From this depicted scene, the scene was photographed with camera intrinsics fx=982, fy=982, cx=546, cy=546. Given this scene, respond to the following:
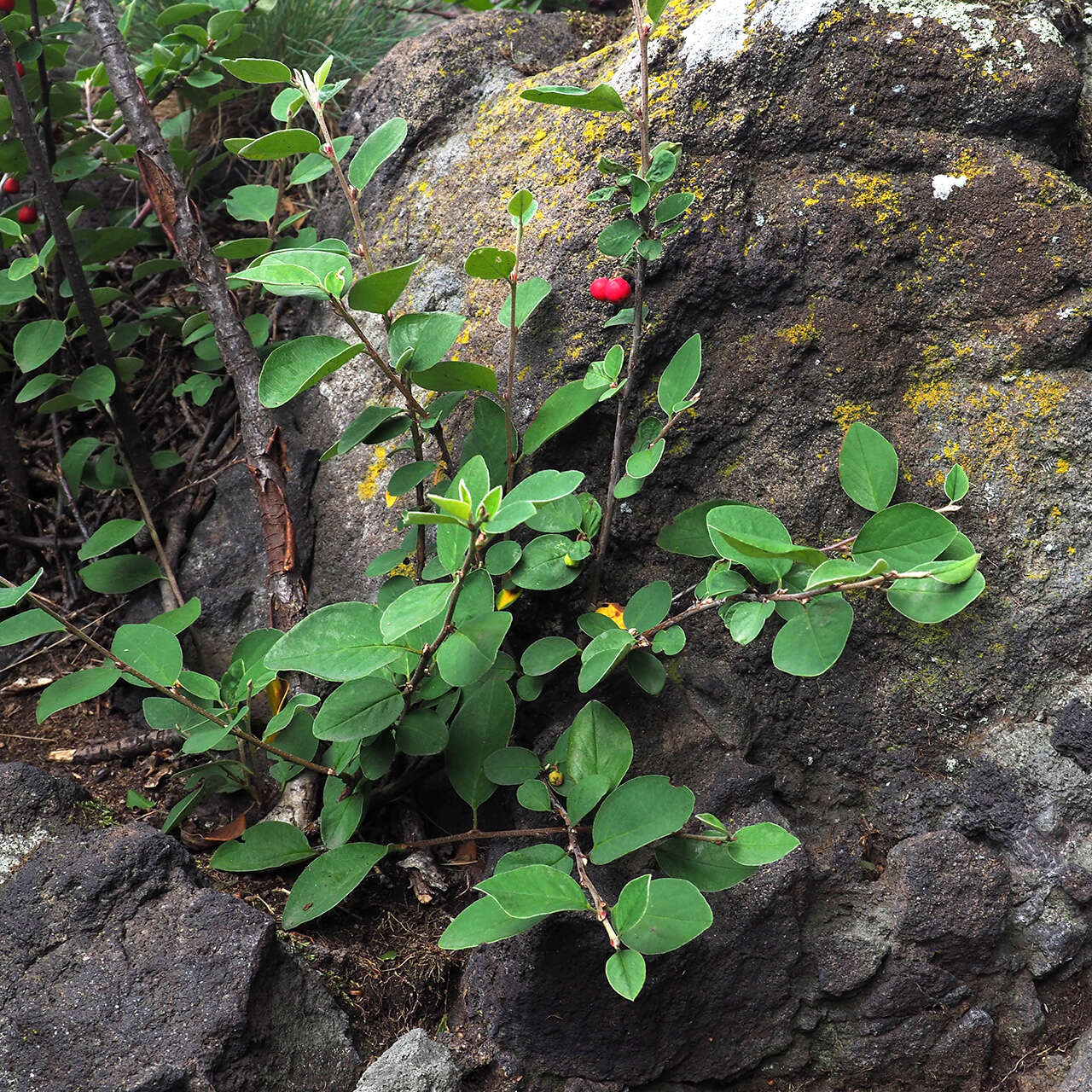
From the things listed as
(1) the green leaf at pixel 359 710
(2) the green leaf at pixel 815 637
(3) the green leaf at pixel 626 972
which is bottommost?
(3) the green leaf at pixel 626 972

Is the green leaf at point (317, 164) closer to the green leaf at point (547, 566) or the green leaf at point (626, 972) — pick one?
the green leaf at point (547, 566)

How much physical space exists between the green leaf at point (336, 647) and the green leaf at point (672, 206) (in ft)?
2.65

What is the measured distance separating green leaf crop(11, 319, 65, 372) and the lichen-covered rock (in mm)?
880

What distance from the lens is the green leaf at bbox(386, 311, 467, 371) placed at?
1615mm

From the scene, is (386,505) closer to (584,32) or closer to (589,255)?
(589,255)

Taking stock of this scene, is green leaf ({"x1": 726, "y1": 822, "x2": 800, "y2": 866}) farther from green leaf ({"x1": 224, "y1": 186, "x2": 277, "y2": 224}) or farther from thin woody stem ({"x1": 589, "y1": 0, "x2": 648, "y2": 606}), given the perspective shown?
green leaf ({"x1": 224, "y1": 186, "x2": 277, "y2": 224})

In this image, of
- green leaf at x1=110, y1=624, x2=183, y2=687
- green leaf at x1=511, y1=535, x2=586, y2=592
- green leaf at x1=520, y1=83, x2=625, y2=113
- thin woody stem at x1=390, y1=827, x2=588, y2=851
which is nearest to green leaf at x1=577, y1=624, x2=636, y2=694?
green leaf at x1=511, y1=535, x2=586, y2=592

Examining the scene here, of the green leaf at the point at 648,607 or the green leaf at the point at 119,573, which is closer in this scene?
the green leaf at the point at 648,607

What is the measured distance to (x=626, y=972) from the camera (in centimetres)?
131

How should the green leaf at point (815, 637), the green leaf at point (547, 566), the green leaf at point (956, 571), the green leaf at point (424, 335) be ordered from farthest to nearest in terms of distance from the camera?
the green leaf at point (547, 566), the green leaf at point (424, 335), the green leaf at point (815, 637), the green leaf at point (956, 571)

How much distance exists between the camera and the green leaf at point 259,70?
1.70 metres

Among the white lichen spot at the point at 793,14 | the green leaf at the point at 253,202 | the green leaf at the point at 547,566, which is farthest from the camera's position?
the green leaf at the point at 253,202

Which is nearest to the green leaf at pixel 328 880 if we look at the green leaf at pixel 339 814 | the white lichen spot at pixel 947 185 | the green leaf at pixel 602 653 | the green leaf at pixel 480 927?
the green leaf at pixel 339 814

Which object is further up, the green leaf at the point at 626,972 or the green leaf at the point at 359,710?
the green leaf at the point at 359,710
